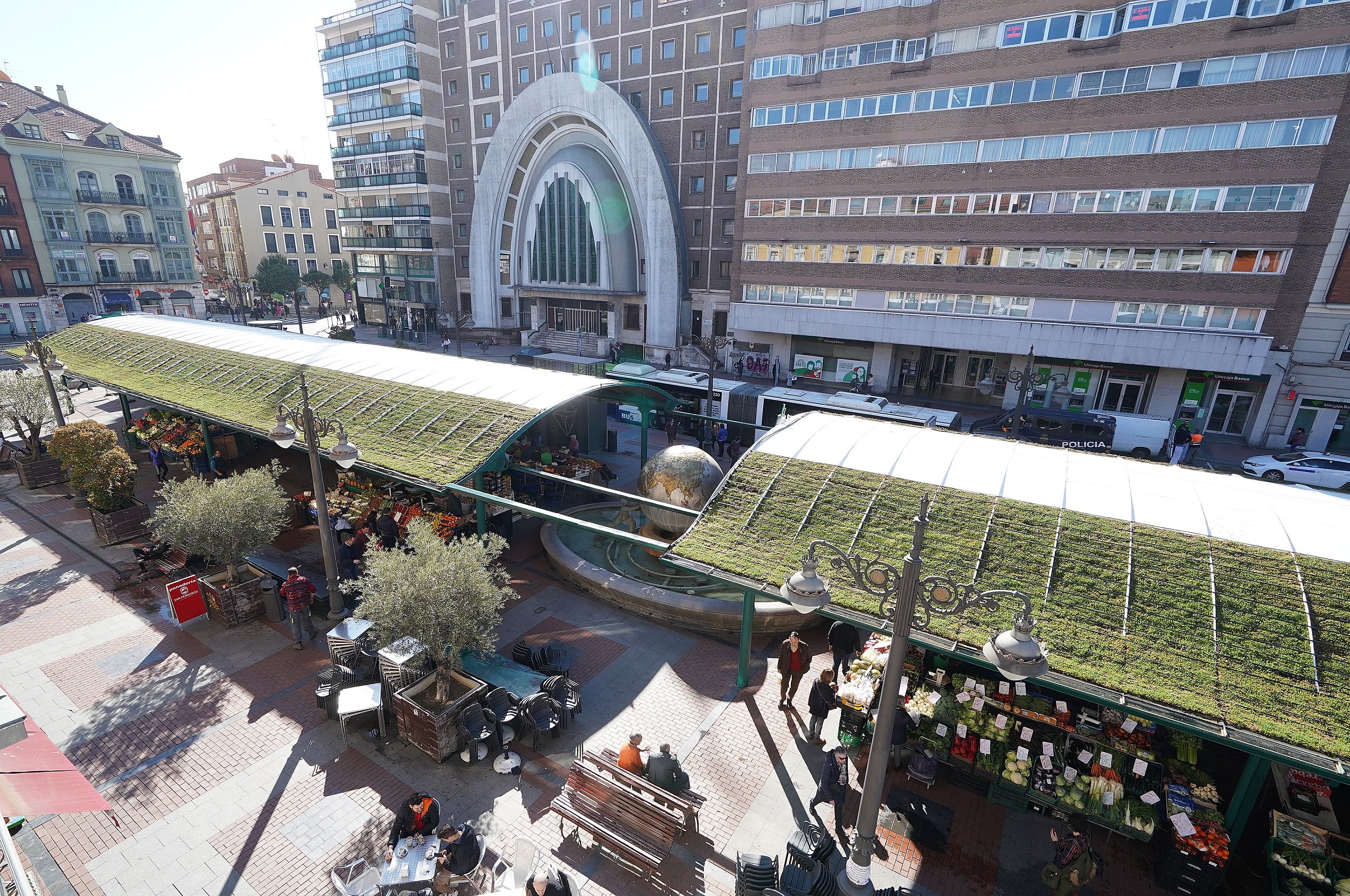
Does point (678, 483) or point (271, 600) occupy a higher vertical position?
point (678, 483)

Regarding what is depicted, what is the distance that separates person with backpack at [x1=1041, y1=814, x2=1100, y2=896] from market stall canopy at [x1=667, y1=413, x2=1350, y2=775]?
201 centimetres

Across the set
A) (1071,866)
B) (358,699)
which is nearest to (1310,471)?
(1071,866)

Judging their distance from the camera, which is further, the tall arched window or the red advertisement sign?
the tall arched window

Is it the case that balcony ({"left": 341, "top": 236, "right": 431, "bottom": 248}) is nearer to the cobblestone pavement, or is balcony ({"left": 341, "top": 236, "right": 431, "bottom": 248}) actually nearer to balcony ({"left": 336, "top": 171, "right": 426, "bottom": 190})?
balcony ({"left": 336, "top": 171, "right": 426, "bottom": 190})

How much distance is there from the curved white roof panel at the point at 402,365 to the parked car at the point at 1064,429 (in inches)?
781

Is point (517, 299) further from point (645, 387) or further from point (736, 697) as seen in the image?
point (736, 697)

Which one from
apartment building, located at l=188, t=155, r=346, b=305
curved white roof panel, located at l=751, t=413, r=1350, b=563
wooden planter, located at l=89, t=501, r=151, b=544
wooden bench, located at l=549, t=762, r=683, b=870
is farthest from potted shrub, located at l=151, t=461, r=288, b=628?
apartment building, located at l=188, t=155, r=346, b=305

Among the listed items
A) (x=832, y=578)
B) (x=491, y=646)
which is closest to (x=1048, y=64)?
(x=832, y=578)

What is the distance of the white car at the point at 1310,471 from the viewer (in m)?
23.4

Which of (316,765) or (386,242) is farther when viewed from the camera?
(386,242)

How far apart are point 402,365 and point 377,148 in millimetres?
52347

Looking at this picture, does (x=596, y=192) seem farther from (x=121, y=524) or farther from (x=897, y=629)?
(x=897, y=629)

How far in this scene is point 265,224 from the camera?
7594 centimetres

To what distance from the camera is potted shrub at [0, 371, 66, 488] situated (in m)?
20.3
